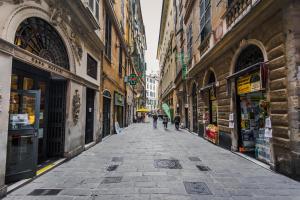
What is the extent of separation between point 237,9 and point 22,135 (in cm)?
858

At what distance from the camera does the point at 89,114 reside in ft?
31.8

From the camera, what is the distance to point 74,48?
6953 mm

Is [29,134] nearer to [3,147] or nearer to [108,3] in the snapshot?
[3,147]

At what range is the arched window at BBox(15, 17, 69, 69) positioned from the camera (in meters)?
4.61

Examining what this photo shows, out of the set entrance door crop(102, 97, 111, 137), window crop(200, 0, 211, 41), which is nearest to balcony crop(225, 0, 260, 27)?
window crop(200, 0, 211, 41)

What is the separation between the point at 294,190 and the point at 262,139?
251 centimetres

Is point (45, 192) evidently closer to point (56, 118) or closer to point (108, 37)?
point (56, 118)

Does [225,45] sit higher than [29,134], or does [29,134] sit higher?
[225,45]

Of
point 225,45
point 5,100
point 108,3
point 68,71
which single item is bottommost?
point 5,100

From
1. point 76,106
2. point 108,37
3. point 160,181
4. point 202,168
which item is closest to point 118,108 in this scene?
point 108,37

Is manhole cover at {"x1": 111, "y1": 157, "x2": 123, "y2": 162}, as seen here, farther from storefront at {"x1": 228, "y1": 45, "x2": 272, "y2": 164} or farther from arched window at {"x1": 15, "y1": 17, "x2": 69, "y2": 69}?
storefront at {"x1": 228, "y1": 45, "x2": 272, "y2": 164}

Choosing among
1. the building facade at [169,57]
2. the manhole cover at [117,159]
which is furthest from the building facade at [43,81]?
the building facade at [169,57]

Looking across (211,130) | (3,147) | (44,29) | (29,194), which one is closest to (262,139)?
(211,130)

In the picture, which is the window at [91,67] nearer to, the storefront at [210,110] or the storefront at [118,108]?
the storefront at [118,108]
